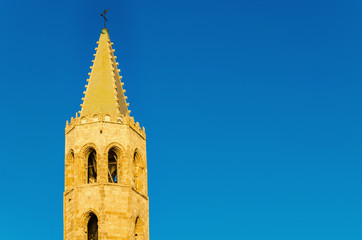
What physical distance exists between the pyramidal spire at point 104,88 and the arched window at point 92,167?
2.91 meters

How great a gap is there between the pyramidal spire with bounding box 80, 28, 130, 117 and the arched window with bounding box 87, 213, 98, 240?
7.17 m

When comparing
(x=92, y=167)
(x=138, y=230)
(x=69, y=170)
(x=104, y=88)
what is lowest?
(x=138, y=230)

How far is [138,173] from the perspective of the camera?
65.5 meters

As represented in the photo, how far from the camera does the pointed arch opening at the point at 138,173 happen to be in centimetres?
6500

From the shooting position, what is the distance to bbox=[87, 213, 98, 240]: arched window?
62844 mm

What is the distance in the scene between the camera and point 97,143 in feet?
209

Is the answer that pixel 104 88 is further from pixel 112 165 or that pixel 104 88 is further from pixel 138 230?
pixel 138 230

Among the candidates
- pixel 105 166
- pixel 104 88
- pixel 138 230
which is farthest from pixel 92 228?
pixel 104 88

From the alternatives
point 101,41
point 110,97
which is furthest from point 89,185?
point 101,41

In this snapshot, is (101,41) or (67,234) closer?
(67,234)

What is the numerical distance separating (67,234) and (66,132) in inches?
293

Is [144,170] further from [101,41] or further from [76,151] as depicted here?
[101,41]

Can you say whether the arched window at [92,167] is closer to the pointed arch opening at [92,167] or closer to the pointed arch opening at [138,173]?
the pointed arch opening at [92,167]

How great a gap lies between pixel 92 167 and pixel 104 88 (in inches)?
217
